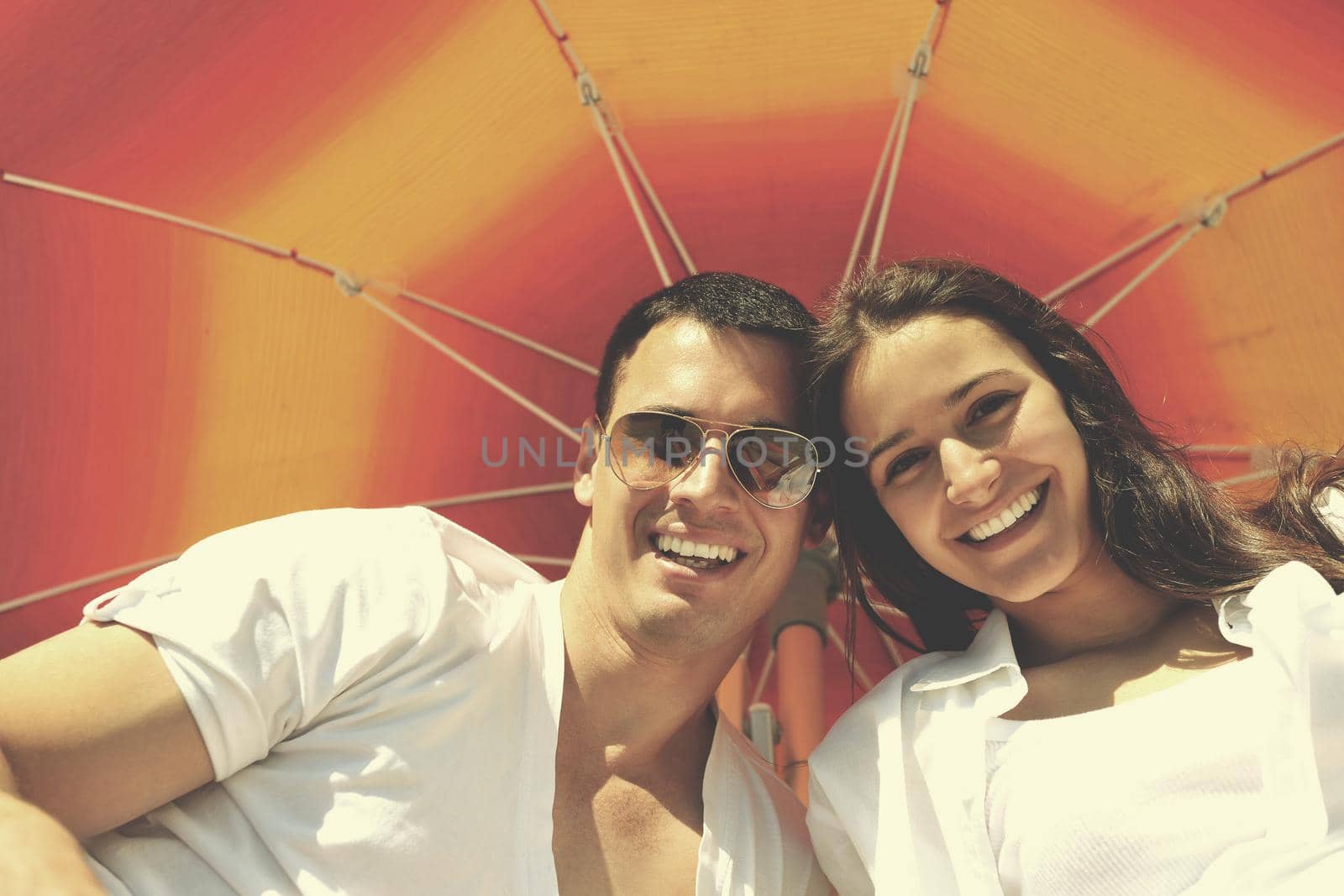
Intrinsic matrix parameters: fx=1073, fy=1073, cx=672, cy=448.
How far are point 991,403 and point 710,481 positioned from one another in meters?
0.70

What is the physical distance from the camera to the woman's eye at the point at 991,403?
2.54 meters

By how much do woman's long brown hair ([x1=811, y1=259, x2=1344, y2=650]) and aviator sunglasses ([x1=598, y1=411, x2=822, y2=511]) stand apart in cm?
21

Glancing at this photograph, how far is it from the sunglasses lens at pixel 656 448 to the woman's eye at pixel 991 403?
0.67 meters

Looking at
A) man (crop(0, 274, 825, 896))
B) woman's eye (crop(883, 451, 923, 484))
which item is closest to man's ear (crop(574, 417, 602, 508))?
man (crop(0, 274, 825, 896))

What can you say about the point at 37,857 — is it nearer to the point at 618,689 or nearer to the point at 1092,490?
the point at 618,689

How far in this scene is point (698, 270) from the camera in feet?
12.0

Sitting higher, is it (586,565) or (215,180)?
(215,180)

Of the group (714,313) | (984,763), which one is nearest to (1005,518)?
(984,763)

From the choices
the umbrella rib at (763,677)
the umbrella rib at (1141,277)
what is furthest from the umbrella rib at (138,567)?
the umbrella rib at (1141,277)

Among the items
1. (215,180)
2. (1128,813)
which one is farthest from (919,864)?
(215,180)

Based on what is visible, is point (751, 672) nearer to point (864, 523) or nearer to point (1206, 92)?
point (864, 523)

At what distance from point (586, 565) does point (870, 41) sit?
5.76 ft

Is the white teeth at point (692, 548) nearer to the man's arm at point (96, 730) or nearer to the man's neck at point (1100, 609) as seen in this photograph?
the man's neck at point (1100, 609)

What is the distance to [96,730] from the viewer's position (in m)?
1.90
